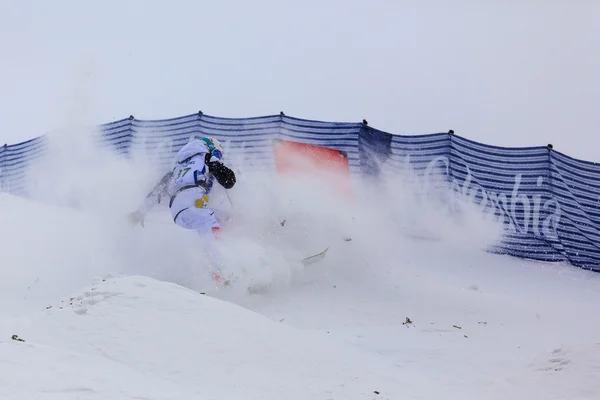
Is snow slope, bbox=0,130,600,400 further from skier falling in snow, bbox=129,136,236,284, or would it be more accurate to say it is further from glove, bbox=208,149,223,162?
glove, bbox=208,149,223,162

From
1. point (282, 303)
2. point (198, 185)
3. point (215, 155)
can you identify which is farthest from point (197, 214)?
point (282, 303)

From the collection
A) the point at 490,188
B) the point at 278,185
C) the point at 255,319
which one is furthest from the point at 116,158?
the point at 255,319

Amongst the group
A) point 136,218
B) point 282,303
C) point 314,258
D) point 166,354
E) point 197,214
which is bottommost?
point 166,354

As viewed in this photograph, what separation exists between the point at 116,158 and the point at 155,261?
17.8 ft

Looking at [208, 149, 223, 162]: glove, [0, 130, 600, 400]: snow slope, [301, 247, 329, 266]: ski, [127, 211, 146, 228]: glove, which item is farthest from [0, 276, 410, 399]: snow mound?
[127, 211, 146, 228]: glove

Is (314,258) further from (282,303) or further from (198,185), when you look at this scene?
(198,185)

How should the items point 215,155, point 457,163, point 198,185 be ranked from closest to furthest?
point 198,185
point 215,155
point 457,163

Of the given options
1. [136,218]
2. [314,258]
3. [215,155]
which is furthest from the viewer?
[136,218]

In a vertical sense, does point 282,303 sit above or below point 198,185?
below

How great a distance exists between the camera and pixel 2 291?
7488 mm

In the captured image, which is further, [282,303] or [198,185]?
[198,185]

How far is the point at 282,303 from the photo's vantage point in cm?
765

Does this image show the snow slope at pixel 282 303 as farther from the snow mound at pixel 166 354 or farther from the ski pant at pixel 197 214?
the ski pant at pixel 197 214

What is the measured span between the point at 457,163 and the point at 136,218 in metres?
6.57
